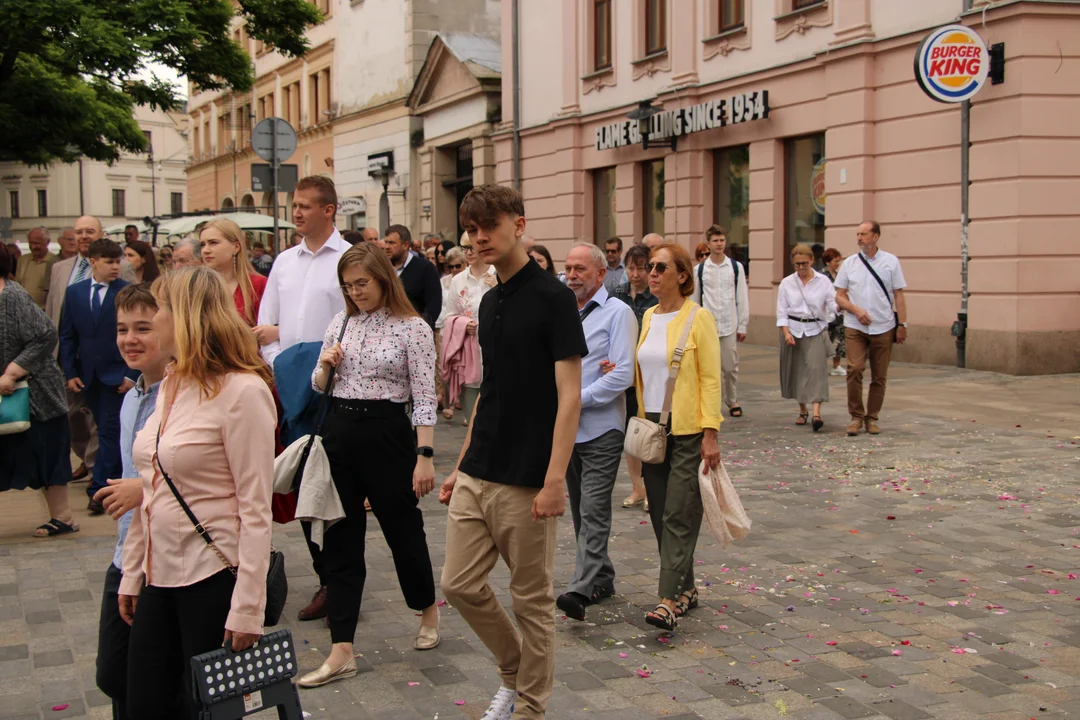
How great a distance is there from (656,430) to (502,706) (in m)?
1.77

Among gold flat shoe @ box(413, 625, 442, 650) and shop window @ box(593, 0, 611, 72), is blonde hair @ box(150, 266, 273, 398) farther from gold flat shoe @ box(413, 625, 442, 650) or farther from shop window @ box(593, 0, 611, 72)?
shop window @ box(593, 0, 611, 72)

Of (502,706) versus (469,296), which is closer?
(502,706)

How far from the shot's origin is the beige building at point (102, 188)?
9131 cm

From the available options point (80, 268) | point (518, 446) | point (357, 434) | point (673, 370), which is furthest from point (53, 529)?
point (518, 446)

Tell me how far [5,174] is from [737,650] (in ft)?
316

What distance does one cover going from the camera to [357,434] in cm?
520

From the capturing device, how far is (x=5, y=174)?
91188mm

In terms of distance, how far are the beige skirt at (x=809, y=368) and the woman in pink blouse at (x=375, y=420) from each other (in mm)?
7257

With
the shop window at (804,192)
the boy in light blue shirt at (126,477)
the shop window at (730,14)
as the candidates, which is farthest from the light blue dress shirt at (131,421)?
the shop window at (730,14)

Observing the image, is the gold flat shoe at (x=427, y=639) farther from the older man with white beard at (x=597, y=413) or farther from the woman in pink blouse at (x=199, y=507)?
the woman in pink blouse at (x=199, y=507)

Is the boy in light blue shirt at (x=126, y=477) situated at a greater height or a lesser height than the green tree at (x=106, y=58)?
lesser

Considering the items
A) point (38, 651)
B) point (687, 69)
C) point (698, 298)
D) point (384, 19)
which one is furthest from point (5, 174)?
point (38, 651)

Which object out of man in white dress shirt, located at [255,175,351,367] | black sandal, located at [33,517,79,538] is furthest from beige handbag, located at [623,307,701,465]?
black sandal, located at [33,517,79,538]

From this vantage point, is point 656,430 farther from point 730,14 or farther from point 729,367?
point 730,14
